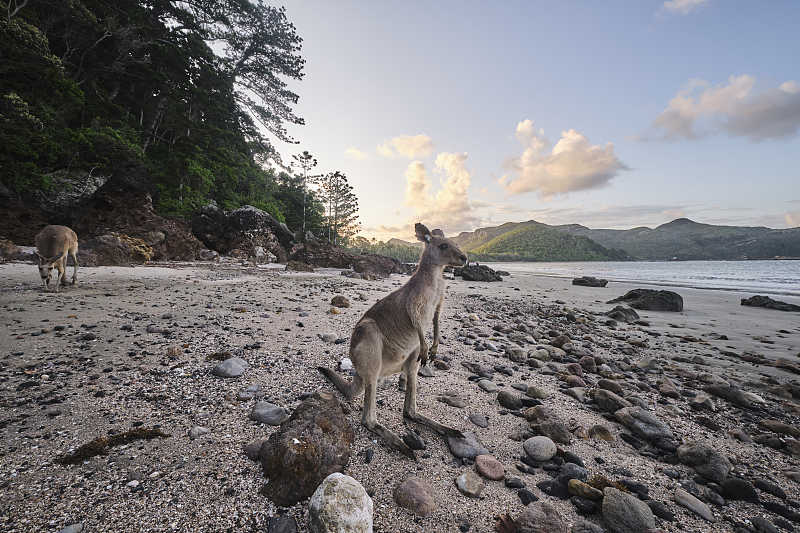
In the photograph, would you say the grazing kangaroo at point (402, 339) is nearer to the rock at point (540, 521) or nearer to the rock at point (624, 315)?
the rock at point (540, 521)

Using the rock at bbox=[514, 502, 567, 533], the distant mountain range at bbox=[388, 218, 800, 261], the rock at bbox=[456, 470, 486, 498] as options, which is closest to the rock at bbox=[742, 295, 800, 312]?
the rock at bbox=[514, 502, 567, 533]

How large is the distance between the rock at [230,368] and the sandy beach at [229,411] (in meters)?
0.12

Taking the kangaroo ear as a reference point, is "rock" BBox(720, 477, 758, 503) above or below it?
below

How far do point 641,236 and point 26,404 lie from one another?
8795 inches

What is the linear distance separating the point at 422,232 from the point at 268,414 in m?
2.94

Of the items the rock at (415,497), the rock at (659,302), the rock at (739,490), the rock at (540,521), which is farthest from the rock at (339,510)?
the rock at (659,302)

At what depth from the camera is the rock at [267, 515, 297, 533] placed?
178 cm

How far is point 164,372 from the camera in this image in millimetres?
3584

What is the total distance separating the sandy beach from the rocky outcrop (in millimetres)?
12652

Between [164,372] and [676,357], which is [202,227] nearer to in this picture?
[164,372]

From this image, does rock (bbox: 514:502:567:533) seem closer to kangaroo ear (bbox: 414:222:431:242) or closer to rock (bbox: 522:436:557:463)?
rock (bbox: 522:436:557:463)

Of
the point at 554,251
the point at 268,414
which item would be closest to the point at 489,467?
the point at 268,414

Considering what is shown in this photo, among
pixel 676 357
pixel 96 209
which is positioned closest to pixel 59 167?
pixel 96 209

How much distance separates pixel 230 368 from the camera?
146 inches
